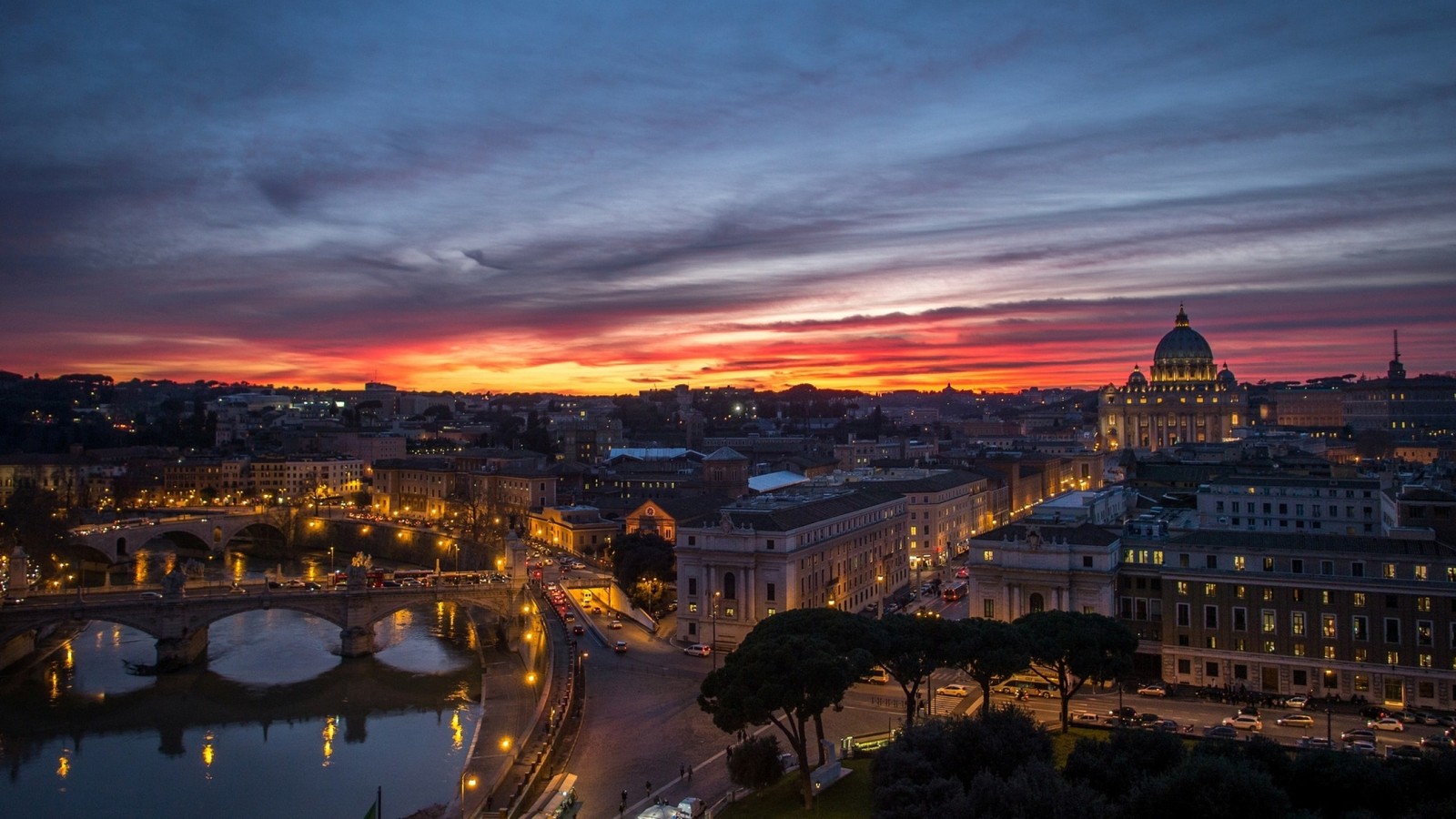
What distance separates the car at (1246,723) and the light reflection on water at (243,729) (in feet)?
60.5

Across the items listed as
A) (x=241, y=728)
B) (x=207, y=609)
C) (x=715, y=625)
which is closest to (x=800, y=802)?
(x=715, y=625)

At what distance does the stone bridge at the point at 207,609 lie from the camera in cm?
3606

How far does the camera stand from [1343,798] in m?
15.8

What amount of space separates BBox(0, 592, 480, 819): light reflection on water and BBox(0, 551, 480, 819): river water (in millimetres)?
63

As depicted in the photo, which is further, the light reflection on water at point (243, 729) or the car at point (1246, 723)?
the light reflection on water at point (243, 729)

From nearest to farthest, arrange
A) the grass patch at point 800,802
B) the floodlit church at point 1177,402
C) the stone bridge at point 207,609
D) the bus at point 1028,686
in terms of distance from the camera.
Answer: the grass patch at point 800,802, the bus at point 1028,686, the stone bridge at point 207,609, the floodlit church at point 1177,402

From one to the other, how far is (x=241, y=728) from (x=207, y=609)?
27.0ft

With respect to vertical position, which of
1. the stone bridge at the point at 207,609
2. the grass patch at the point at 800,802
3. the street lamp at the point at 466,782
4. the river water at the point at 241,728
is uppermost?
the stone bridge at the point at 207,609

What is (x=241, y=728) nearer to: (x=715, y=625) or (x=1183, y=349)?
(x=715, y=625)

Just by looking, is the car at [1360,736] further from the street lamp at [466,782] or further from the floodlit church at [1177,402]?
the floodlit church at [1177,402]

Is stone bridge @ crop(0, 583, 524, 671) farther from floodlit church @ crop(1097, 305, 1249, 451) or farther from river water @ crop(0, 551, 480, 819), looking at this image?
floodlit church @ crop(1097, 305, 1249, 451)

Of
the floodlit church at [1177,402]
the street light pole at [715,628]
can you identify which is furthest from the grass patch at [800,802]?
the floodlit church at [1177,402]

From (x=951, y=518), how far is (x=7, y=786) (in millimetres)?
40152

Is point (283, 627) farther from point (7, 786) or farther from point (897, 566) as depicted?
point (897, 566)
